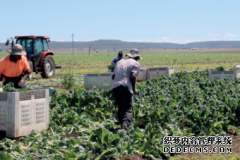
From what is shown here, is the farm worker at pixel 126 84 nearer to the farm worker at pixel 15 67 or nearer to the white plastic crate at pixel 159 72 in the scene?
the farm worker at pixel 15 67

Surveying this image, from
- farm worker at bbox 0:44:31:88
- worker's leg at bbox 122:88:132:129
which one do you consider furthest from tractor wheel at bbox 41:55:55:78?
worker's leg at bbox 122:88:132:129

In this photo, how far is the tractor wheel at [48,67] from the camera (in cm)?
1683

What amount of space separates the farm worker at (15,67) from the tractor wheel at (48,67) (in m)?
9.73

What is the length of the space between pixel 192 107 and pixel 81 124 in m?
2.46

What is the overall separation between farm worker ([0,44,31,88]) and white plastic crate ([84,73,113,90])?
5403mm

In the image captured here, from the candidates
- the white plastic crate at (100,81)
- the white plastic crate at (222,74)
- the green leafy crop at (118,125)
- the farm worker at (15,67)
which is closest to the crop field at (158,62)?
the white plastic crate at (100,81)

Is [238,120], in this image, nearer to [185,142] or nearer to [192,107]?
[192,107]

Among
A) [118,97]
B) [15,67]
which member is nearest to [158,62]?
[15,67]

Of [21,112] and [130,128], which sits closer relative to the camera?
[21,112]

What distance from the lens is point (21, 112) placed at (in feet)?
19.0

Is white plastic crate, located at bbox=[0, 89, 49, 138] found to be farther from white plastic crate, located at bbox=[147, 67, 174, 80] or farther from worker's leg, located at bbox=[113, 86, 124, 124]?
white plastic crate, located at bbox=[147, 67, 174, 80]

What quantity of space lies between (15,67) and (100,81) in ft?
18.9

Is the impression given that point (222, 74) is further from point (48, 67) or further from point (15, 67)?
point (48, 67)

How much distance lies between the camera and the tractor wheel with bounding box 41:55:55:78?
16.8 m
